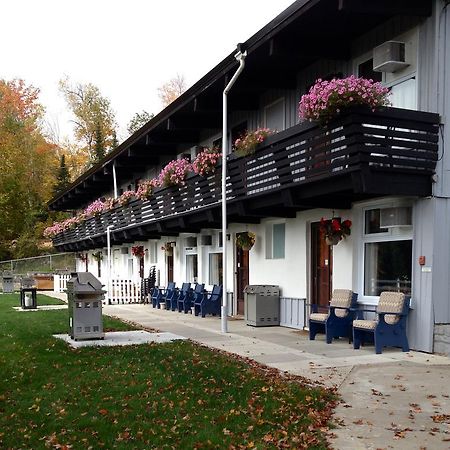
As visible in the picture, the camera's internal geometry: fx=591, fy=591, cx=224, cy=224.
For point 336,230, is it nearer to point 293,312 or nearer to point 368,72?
point 293,312

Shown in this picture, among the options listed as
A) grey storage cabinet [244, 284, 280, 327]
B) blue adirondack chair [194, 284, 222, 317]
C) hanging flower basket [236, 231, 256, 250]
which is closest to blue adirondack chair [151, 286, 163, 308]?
blue adirondack chair [194, 284, 222, 317]

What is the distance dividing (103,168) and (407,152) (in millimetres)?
19660

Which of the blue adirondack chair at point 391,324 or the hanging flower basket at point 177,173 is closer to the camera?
the blue adirondack chair at point 391,324

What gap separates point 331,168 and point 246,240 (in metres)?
5.79

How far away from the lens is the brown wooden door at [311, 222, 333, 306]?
500 inches

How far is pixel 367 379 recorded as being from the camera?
7.68m

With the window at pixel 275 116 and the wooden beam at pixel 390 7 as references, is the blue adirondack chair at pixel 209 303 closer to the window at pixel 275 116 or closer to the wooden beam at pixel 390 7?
the window at pixel 275 116

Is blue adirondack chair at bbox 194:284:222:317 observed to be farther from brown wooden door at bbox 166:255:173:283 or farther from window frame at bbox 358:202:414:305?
window frame at bbox 358:202:414:305

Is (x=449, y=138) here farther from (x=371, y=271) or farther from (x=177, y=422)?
(x=177, y=422)

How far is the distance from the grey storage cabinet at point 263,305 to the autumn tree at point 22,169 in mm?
35790

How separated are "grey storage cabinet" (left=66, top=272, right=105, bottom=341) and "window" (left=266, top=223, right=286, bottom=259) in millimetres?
5139

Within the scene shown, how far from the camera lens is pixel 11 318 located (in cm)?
1512

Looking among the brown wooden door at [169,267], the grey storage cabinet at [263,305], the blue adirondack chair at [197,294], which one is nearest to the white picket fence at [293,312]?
the grey storage cabinet at [263,305]

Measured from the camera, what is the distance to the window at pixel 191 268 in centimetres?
2077
